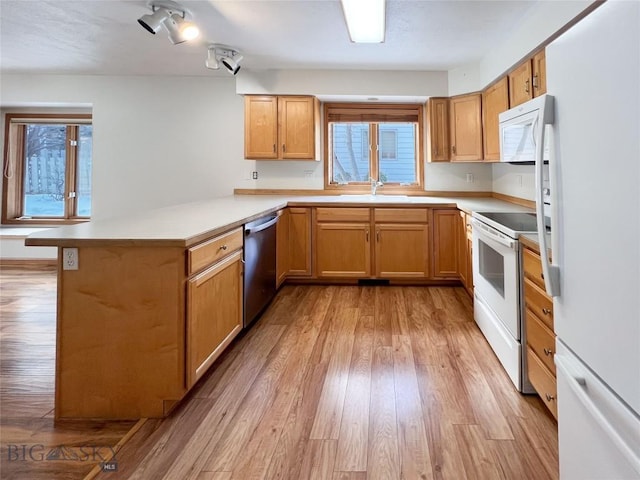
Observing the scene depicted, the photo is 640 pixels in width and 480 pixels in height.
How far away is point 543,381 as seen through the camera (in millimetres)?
1639

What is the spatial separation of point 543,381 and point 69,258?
212 centimetres

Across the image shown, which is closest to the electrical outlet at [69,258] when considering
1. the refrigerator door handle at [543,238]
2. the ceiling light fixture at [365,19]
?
the refrigerator door handle at [543,238]

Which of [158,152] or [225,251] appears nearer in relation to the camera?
[225,251]

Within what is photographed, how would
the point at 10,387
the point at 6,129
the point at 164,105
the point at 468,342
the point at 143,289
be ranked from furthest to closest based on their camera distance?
the point at 6,129 < the point at 164,105 < the point at 468,342 < the point at 10,387 < the point at 143,289

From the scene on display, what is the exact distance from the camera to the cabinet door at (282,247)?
360 centimetres

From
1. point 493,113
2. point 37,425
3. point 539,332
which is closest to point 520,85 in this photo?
point 493,113

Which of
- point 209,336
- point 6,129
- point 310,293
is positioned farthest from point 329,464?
point 6,129

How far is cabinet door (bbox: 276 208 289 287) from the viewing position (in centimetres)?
360

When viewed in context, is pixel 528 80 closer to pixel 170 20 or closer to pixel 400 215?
pixel 400 215

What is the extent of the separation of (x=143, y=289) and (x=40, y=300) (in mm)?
2558

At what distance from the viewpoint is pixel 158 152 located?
459cm

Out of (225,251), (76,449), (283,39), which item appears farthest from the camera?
(283,39)

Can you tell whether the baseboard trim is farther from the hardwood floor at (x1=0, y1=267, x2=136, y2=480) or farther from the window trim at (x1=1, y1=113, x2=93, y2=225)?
the hardwood floor at (x1=0, y1=267, x2=136, y2=480)

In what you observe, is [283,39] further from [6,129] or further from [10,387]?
[6,129]
